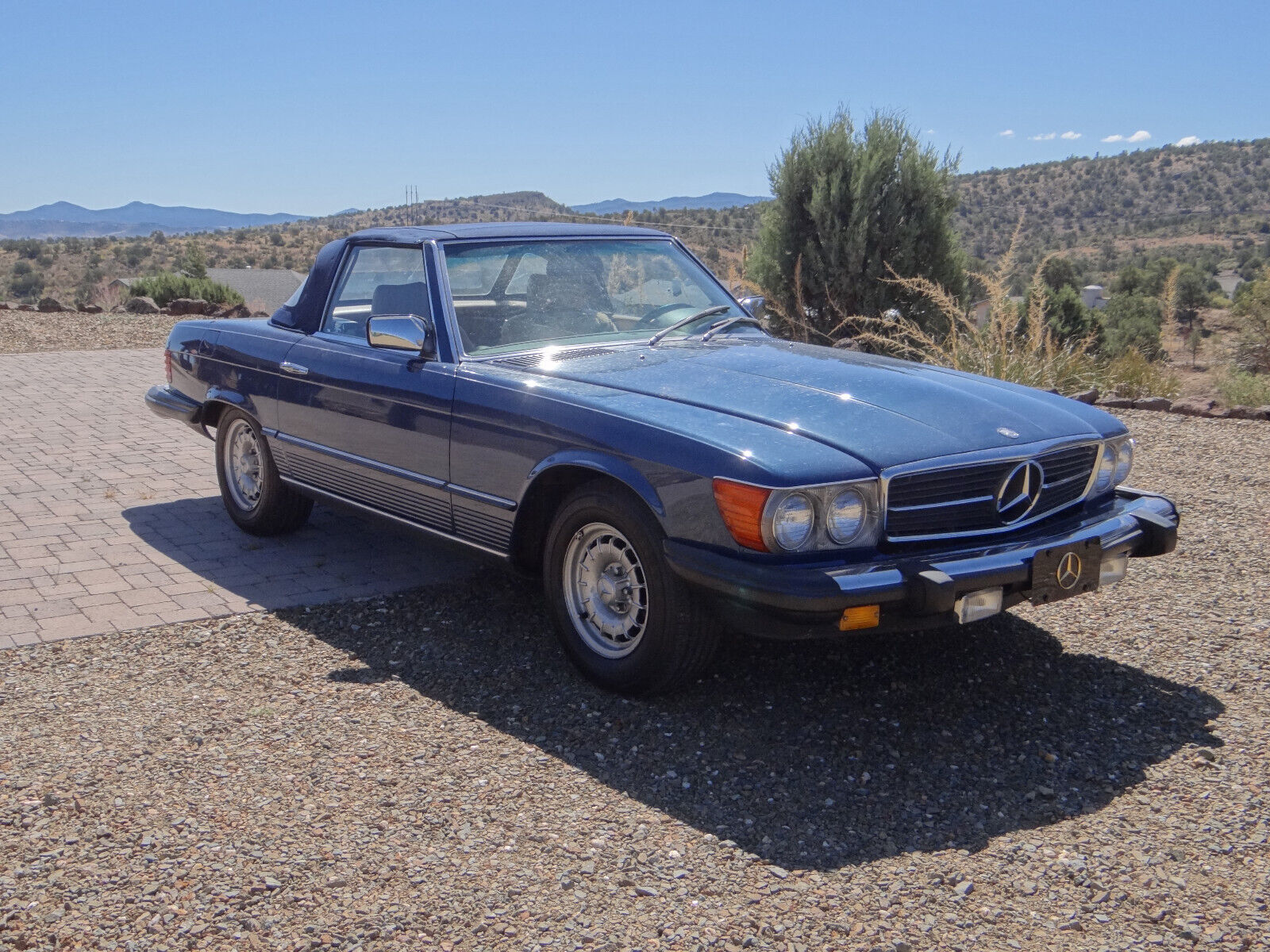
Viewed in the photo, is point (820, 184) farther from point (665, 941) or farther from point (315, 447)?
point (665, 941)

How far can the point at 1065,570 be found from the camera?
12.4 ft

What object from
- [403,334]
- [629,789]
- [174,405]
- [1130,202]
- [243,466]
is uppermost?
[1130,202]

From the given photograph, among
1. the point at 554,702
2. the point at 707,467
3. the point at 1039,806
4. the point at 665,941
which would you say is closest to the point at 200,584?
the point at 554,702

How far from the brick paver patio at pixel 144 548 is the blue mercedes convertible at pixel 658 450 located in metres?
0.46

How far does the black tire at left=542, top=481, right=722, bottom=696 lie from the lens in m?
3.79

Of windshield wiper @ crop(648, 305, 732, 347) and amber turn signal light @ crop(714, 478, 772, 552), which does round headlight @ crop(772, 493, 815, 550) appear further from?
windshield wiper @ crop(648, 305, 732, 347)

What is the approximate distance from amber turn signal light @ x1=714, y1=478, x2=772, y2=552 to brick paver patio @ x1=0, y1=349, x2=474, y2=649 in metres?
1.60

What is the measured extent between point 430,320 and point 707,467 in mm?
1779

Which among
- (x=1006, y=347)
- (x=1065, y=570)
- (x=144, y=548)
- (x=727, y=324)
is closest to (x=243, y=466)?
(x=144, y=548)

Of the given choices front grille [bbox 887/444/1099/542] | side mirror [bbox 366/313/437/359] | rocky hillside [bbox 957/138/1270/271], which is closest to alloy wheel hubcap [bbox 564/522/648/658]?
front grille [bbox 887/444/1099/542]

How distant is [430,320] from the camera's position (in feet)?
15.9

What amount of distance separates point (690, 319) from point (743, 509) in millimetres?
1898

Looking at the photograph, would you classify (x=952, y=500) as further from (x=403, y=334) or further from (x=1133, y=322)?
(x=1133, y=322)

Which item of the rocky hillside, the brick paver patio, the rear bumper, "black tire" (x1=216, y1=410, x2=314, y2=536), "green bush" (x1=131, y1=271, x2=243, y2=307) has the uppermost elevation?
the rocky hillside
